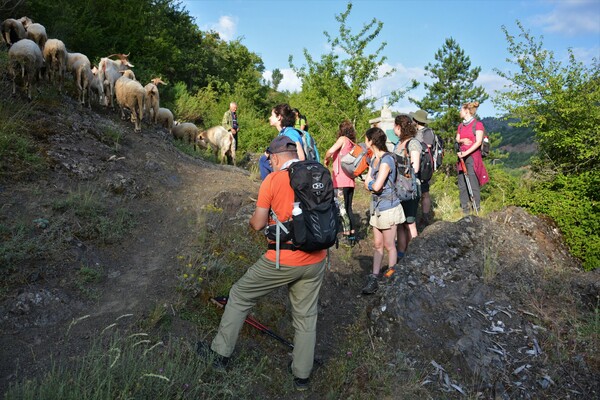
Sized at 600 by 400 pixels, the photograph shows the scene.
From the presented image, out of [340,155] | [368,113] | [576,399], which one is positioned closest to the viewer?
[576,399]

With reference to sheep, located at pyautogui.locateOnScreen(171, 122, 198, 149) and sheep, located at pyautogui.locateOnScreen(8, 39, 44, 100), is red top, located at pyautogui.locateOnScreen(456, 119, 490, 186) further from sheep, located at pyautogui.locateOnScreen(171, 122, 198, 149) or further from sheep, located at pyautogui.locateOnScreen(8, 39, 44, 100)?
sheep, located at pyautogui.locateOnScreen(171, 122, 198, 149)

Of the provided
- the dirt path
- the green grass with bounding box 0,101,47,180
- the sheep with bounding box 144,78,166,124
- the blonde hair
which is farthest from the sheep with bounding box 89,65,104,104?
the blonde hair

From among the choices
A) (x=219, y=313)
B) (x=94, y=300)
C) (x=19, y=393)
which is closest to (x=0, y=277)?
(x=94, y=300)

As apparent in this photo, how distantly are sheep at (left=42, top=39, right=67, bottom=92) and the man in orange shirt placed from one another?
7.06 m

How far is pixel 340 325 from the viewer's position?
5168mm

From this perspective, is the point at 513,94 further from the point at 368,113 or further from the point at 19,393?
the point at 19,393

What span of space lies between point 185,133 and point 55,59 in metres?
5.53

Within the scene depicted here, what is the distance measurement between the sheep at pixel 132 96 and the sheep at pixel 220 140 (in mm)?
4404

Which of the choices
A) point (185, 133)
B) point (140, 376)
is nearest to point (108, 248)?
point (140, 376)

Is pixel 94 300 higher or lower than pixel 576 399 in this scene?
lower

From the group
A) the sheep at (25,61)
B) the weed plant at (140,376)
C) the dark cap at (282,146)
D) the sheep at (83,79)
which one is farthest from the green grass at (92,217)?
the sheep at (83,79)

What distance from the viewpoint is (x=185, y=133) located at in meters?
14.1

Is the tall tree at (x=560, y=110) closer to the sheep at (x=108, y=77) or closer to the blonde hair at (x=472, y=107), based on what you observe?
the blonde hair at (x=472, y=107)

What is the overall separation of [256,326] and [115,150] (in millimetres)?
4938
